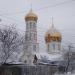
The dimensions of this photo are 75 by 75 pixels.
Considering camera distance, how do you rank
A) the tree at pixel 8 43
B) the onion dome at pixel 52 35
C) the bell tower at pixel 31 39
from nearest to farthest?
the tree at pixel 8 43 → the bell tower at pixel 31 39 → the onion dome at pixel 52 35

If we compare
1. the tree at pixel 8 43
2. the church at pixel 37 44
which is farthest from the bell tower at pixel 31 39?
the tree at pixel 8 43

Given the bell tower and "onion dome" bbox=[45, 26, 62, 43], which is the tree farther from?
"onion dome" bbox=[45, 26, 62, 43]

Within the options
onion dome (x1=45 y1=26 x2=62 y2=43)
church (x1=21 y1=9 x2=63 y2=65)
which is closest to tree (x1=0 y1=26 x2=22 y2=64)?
church (x1=21 y1=9 x2=63 y2=65)

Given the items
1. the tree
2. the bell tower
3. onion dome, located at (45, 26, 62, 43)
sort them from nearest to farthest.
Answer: the tree < the bell tower < onion dome, located at (45, 26, 62, 43)

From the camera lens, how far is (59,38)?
6238cm

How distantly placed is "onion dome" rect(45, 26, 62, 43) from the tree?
1014 inches

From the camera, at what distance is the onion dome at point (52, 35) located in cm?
6138

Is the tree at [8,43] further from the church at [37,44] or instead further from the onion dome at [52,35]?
the onion dome at [52,35]

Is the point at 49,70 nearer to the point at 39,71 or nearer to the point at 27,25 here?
the point at 39,71

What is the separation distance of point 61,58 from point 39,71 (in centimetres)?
3284

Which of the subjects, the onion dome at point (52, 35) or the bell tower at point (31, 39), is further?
the onion dome at point (52, 35)

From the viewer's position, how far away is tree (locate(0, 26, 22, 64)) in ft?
113

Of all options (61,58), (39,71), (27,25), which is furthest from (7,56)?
(61,58)

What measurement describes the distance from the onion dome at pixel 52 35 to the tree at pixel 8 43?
84.5 feet
